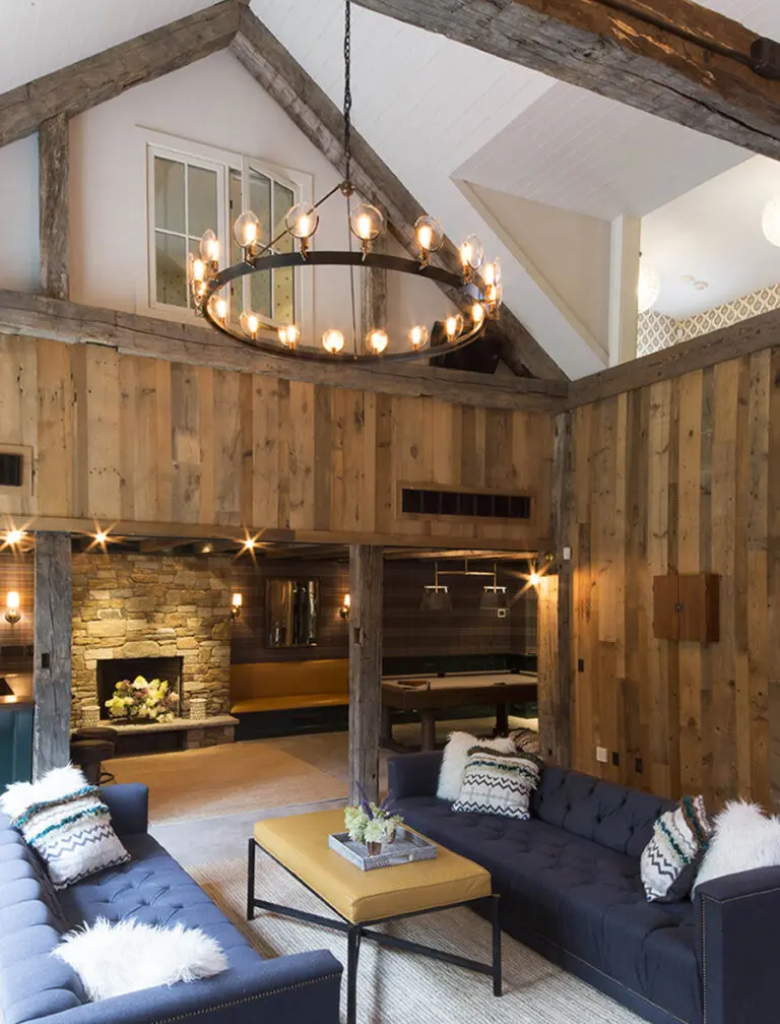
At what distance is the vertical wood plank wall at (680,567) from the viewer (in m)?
5.88

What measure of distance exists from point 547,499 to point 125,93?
16.0ft

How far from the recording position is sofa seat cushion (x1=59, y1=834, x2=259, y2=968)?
3.58 metres

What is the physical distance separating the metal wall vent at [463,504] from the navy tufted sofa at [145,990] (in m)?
3.91

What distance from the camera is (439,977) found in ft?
13.5

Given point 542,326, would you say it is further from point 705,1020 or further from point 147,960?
point 147,960

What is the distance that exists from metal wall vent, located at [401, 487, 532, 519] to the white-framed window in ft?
5.73

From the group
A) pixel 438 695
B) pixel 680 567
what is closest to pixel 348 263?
pixel 680 567

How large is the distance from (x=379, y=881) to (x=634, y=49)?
11.5 ft

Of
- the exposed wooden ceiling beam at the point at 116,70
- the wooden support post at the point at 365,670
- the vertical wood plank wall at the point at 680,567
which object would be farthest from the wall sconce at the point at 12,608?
the vertical wood plank wall at the point at 680,567

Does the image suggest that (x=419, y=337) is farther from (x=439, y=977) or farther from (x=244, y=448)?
(x=439, y=977)

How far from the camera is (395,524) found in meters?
7.22

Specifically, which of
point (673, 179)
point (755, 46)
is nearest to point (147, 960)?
point (755, 46)

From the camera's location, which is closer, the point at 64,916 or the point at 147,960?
the point at 147,960

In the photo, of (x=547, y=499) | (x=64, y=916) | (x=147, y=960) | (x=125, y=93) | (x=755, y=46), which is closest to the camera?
(x=755, y=46)
